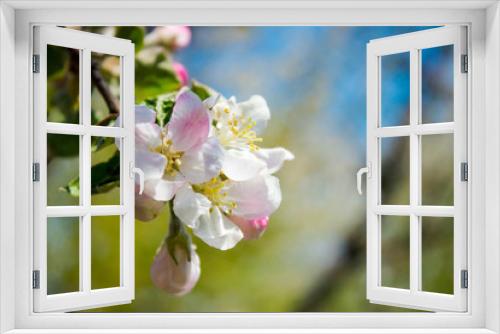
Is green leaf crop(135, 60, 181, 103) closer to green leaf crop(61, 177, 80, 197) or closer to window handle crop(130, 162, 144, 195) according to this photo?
window handle crop(130, 162, 144, 195)

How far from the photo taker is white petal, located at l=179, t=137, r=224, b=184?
8.13ft

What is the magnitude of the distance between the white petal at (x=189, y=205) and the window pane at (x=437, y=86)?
1.38m

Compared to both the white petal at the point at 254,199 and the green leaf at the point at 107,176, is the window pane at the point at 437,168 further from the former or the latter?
the green leaf at the point at 107,176

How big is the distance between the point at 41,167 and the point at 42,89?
0.87 ft

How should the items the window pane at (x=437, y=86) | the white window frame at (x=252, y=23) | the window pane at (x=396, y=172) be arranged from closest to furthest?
the white window frame at (x=252, y=23) → the window pane at (x=437, y=86) → the window pane at (x=396, y=172)

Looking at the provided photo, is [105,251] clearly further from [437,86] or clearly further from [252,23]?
[437,86]

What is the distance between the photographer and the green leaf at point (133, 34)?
2.46m

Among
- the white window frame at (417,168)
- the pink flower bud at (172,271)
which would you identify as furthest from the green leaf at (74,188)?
the white window frame at (417,168)

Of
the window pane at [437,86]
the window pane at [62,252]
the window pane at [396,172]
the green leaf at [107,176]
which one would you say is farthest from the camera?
the window pane at [396,172]

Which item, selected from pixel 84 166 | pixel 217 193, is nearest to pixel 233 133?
pixel 217 193

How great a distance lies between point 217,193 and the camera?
2.61 m

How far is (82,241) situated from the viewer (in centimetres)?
226

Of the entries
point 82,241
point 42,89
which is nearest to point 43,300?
point 82,241

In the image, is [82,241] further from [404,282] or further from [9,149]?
[404,282]
